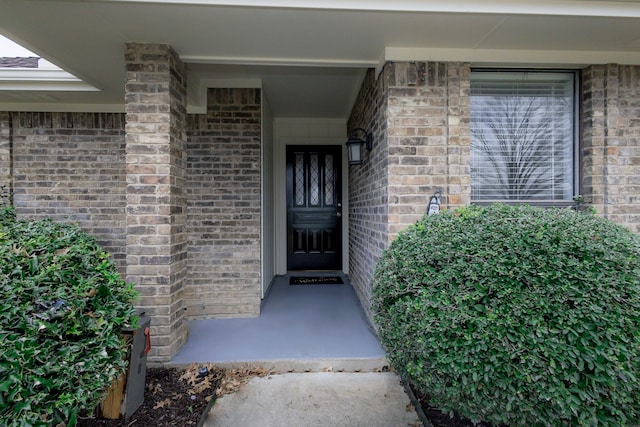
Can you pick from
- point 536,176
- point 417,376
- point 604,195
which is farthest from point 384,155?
point 604,195

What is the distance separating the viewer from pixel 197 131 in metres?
3.71

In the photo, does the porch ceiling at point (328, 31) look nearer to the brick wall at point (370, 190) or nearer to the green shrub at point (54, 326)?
the brick wall at point (370, 190)

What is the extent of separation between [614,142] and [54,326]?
13.5 ft

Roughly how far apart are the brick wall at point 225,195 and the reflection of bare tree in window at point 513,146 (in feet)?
7.66

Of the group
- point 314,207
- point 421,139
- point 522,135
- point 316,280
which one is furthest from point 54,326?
point 314,207

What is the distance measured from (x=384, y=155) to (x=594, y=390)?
1.98 m

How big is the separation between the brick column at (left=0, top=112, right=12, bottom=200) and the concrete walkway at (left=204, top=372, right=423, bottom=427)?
425 centimetres

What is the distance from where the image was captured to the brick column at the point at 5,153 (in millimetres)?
4184

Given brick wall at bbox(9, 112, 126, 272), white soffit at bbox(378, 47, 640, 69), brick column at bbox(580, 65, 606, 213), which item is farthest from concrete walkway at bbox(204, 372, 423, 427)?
brick wall at bbox(9, 112, 126, 272)

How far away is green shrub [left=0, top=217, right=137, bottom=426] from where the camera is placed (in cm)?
133

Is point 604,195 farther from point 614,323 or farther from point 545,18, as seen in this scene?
point 614,323

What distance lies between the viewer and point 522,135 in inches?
115

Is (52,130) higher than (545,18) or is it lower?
lower

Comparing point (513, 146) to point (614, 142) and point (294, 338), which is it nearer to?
point (614, 142)
